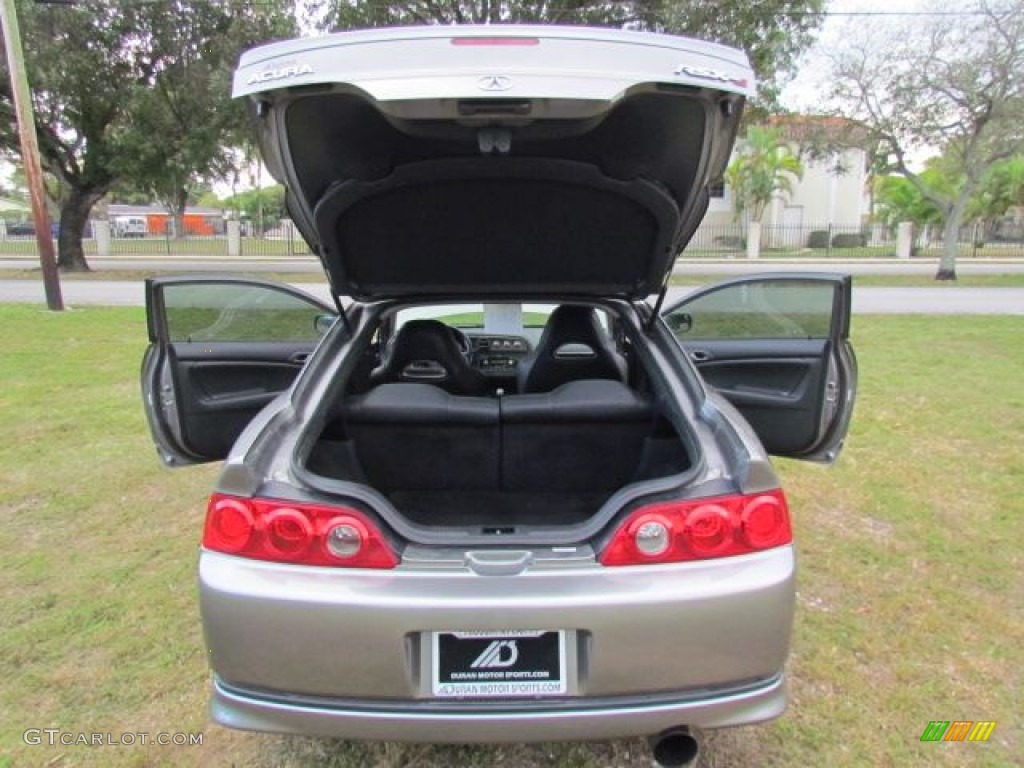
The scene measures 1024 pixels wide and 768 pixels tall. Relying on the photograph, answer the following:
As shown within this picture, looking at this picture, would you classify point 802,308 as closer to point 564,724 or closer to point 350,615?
point 564,724

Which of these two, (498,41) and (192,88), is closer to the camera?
(498,41)

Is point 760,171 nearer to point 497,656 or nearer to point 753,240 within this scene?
point 753,240

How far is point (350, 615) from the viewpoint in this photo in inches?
68.8

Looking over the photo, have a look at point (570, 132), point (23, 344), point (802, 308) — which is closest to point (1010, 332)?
point (802, 308)

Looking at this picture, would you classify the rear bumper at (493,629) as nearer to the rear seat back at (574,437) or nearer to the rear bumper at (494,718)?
the rear bumper at (494,718)

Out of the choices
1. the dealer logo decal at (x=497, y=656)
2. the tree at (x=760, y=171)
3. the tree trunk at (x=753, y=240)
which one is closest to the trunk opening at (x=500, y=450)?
the dealer logo decal at (x=497, y=656)

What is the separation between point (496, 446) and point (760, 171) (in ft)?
114

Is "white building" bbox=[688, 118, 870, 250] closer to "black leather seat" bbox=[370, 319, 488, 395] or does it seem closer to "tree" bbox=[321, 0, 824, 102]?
"tree" bbox=[321, 0, 824, 102]

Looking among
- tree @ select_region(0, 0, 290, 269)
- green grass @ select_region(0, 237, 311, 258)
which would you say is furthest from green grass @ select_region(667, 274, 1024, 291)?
green grass @ select_region(0, 237, 311, 258)

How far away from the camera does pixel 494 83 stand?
1729mm

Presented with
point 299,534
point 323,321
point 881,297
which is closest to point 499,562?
point 299,534

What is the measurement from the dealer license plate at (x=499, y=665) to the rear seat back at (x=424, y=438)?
42.9 inches

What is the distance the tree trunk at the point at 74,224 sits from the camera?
67.7 ft

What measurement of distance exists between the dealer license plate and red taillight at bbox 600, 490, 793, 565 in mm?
269
